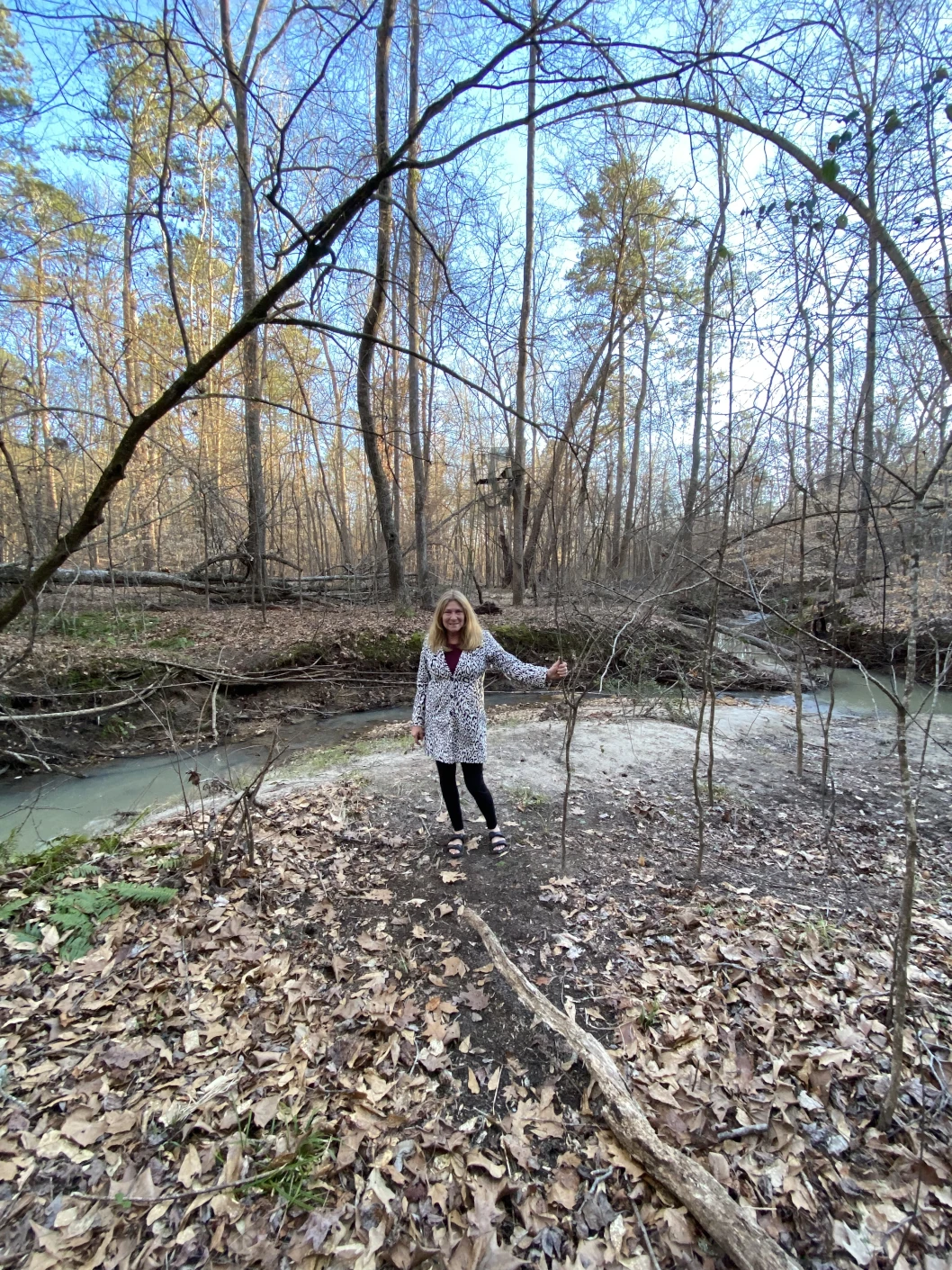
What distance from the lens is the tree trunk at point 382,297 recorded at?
240cm

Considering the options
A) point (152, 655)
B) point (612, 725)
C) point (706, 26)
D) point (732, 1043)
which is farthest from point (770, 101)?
→ point (152, 655)

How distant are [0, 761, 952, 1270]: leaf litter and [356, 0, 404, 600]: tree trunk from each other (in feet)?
8.70

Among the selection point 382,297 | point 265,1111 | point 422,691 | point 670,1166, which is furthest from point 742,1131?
point 382,297

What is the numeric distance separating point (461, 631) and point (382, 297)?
A: 8.00 ft

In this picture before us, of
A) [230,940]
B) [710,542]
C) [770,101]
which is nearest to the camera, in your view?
[770,101]

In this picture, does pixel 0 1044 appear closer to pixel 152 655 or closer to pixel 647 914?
pixel 647 914

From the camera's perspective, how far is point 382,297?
12.2ft

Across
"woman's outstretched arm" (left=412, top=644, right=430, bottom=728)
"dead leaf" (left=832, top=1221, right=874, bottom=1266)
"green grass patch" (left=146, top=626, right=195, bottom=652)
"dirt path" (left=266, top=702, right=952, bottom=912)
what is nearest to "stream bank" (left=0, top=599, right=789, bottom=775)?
"green grass patch" (left=146, top=626, right=195, bottom=652)

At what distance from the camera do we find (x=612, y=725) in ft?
23.2

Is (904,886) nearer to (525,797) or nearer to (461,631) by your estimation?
(461,631)

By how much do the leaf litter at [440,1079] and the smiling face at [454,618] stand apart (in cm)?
167

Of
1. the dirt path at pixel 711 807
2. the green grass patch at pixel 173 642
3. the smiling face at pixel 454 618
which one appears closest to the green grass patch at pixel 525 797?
the dirt path at pixel 711 807

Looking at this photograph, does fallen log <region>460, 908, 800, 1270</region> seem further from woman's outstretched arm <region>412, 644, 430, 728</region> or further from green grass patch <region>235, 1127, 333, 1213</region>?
woman's outstretched arm <region>412, 644, 430, 728</region>

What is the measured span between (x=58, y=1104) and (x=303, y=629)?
840 centimetres
